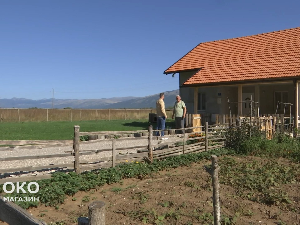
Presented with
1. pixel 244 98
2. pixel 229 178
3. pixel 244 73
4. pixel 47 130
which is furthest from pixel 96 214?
pixel 47 130

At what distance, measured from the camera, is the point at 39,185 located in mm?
6562

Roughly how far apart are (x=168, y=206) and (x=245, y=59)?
14218 mm

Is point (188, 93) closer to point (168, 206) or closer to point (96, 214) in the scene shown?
point (168, 206)

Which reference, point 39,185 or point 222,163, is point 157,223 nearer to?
point 39,185

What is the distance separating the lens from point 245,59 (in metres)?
18.1

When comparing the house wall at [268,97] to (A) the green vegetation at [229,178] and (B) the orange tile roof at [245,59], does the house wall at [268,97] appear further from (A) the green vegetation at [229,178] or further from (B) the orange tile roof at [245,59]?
(A) the green vegetation at [229,178]

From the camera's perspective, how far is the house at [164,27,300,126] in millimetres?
15498

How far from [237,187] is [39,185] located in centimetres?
403

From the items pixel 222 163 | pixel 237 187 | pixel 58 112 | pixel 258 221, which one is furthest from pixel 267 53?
pixel 58 112

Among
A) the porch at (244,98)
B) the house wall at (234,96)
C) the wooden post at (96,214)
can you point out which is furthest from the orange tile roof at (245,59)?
the wooden post at (96,214)

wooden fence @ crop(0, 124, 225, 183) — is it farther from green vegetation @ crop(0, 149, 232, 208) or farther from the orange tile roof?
the orange tile roof

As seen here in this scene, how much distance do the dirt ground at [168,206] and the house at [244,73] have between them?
8.82 metres

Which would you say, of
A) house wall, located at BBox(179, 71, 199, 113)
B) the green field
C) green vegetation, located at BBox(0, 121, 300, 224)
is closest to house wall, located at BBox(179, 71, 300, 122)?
house wall, located at BBox(179, 71, 199, 113)

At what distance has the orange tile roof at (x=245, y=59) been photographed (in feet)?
50.8
